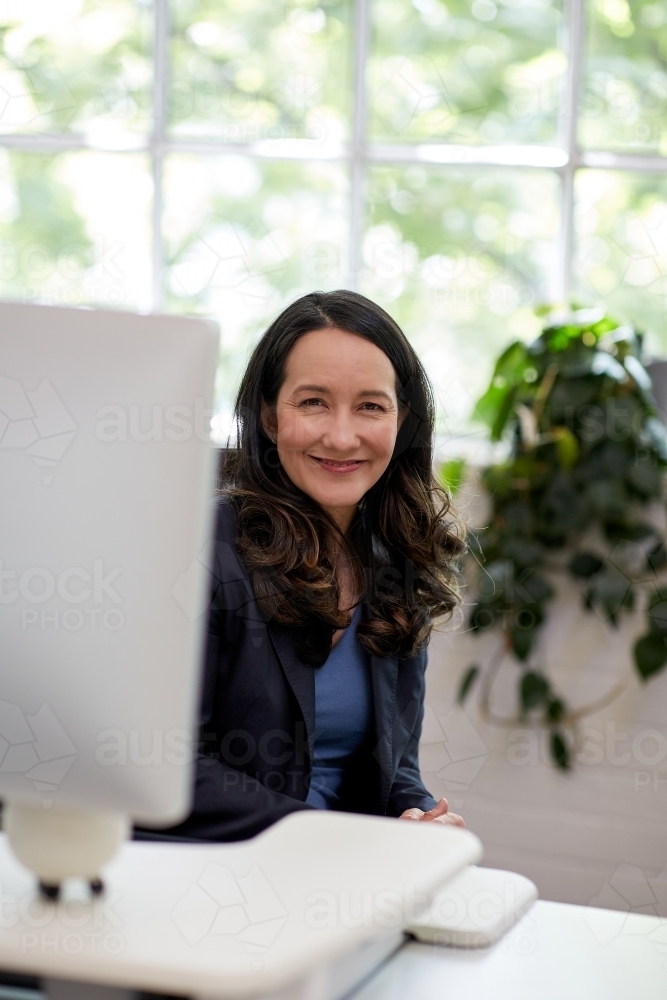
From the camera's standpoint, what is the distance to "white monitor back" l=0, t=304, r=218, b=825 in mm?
660

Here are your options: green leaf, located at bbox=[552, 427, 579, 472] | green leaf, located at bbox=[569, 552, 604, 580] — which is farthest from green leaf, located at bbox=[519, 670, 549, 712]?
green leaf, located at bbox=[552, 427, 579, 472]

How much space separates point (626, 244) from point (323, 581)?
1431mm

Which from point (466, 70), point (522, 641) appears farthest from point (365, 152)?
point (522, 641)

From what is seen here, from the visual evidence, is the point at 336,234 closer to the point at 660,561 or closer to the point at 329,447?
the point at 660,561

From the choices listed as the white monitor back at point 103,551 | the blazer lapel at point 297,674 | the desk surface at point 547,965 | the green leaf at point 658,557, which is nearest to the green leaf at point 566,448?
the green leaf at point 658,557

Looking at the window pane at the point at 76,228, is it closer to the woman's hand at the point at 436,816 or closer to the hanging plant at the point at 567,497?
the hanging plant at the point at 567,497

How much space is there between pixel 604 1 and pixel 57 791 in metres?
2.27

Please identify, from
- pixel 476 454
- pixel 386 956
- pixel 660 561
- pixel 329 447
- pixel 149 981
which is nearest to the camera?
pixel 149 981

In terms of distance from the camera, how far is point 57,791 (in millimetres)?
698

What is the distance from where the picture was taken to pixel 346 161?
2.57m

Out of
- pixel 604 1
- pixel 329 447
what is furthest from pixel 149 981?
pixel 604 1

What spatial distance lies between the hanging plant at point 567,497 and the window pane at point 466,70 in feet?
1.62

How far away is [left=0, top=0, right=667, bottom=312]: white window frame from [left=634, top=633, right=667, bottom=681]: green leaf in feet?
2.56

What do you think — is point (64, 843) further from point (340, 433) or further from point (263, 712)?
point (340, 433)
